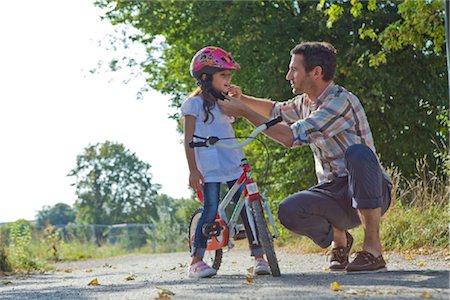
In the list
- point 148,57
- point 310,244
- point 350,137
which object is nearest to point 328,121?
point 350,137

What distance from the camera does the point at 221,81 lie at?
282 inches

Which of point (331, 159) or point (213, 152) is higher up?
point (213, 152)

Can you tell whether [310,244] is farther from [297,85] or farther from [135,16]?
[135,16]

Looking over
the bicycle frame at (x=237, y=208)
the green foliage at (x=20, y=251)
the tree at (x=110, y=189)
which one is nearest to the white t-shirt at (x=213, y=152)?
the bicycle frame at (x=237, y=208)

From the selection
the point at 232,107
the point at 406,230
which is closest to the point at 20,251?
the point at 406,230

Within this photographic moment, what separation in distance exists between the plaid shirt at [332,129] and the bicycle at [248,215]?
1.33 ft

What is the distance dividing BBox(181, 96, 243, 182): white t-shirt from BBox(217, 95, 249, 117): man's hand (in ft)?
0.80

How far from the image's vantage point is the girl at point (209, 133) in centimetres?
707

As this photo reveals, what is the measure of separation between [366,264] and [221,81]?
1.84 metres

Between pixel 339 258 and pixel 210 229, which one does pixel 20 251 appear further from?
pixel 339 258

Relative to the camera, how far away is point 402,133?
21578mm

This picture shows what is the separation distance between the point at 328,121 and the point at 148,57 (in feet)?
71.9

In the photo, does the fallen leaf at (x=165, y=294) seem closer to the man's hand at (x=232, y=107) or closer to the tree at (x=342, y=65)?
the man's hand at (x=232, y=107)

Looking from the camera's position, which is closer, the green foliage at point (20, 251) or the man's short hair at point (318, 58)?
the man's short hair at point (318, 58)
